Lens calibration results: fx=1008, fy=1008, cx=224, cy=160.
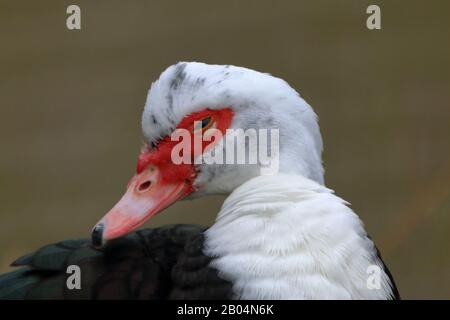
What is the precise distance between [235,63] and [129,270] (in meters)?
2.39

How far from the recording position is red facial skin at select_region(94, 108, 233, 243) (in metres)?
2.62

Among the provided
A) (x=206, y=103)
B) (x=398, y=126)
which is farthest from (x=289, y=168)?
(x=398, y=126)

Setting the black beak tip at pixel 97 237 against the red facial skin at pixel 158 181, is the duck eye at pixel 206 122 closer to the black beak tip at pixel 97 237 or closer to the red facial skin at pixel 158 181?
the red facial skin at pixel 158 181

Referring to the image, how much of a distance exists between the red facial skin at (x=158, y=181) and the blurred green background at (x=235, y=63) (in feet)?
7.04

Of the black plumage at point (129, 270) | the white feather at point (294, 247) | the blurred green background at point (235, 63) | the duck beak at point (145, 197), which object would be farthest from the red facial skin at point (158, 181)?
the blurred green background at point (235, 63)

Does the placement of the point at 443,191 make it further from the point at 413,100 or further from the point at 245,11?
the point at 245,11

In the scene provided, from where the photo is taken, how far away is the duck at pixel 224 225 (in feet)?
7.94

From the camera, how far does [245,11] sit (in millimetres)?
4980

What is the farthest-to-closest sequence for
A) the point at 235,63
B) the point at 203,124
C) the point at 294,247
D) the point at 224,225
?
the point at 235,63 → the point at 203,124 → the point at 224,225 → the point at 294,247

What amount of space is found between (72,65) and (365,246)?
2.89 meters

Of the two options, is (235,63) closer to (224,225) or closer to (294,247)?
(224,225)

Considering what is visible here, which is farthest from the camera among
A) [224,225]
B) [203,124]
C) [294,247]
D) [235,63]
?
[235,63]

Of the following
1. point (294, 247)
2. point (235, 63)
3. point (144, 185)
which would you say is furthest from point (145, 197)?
point (235, 63)

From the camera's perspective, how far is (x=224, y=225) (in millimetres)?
2525
